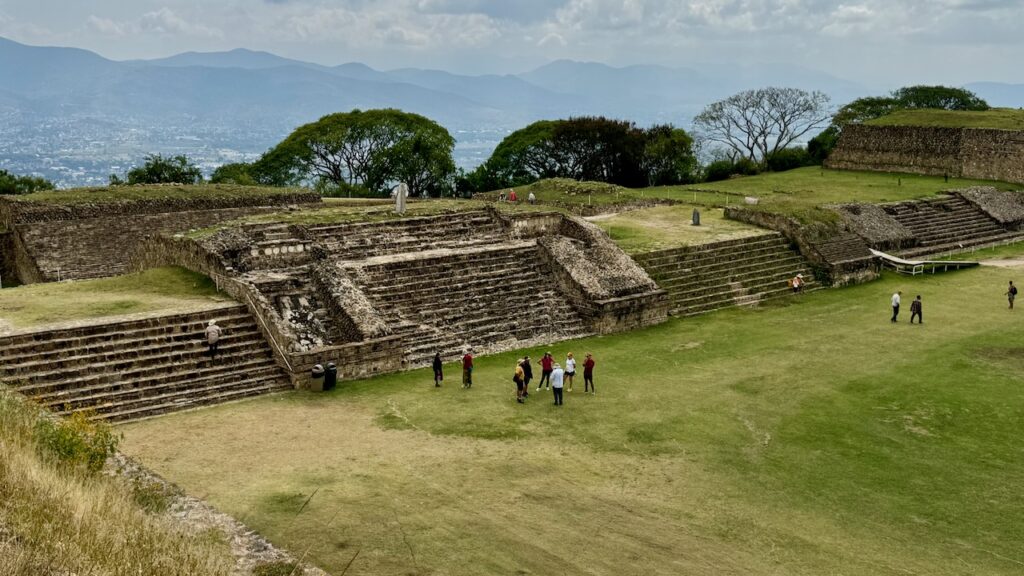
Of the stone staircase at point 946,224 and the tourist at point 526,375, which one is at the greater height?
the stone staircase at point 946,224

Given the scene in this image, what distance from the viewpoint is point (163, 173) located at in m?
43.9

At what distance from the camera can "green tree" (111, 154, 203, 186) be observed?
4372 cm

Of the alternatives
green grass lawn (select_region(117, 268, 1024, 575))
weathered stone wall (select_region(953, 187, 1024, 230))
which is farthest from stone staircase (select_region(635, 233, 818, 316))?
weathered stone wall (select_region(953, 187, 1024, 230))

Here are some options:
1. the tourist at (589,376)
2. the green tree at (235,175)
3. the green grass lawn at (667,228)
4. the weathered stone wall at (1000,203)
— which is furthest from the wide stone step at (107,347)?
the green tree at (235,175)

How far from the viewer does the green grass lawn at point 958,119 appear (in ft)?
130

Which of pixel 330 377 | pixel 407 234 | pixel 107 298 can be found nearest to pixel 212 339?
pixel 330 377

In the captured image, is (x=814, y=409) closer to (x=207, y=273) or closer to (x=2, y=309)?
(x=207, y=273)

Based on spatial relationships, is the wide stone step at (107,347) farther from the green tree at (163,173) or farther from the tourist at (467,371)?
the green tree at (163,173)

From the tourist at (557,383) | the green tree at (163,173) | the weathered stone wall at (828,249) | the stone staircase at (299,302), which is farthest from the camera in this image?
the green tree at (163,173)

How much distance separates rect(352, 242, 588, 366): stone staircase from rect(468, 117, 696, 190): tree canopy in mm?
27615

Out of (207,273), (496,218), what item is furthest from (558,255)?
(207,273)

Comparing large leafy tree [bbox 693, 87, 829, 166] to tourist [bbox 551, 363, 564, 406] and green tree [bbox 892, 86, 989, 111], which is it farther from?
tourist [bbox 551, 363, 564, 406]

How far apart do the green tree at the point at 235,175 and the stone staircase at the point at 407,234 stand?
25948 mm

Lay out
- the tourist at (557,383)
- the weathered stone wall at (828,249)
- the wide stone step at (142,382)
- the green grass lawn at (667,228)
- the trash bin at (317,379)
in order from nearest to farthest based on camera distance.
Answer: the wide stone step at (142,382) < the tourist at (557,383) < the trash bin at (317,379) < the green grass lawn at (667,228) < the weathered stone wall at (828,249)
